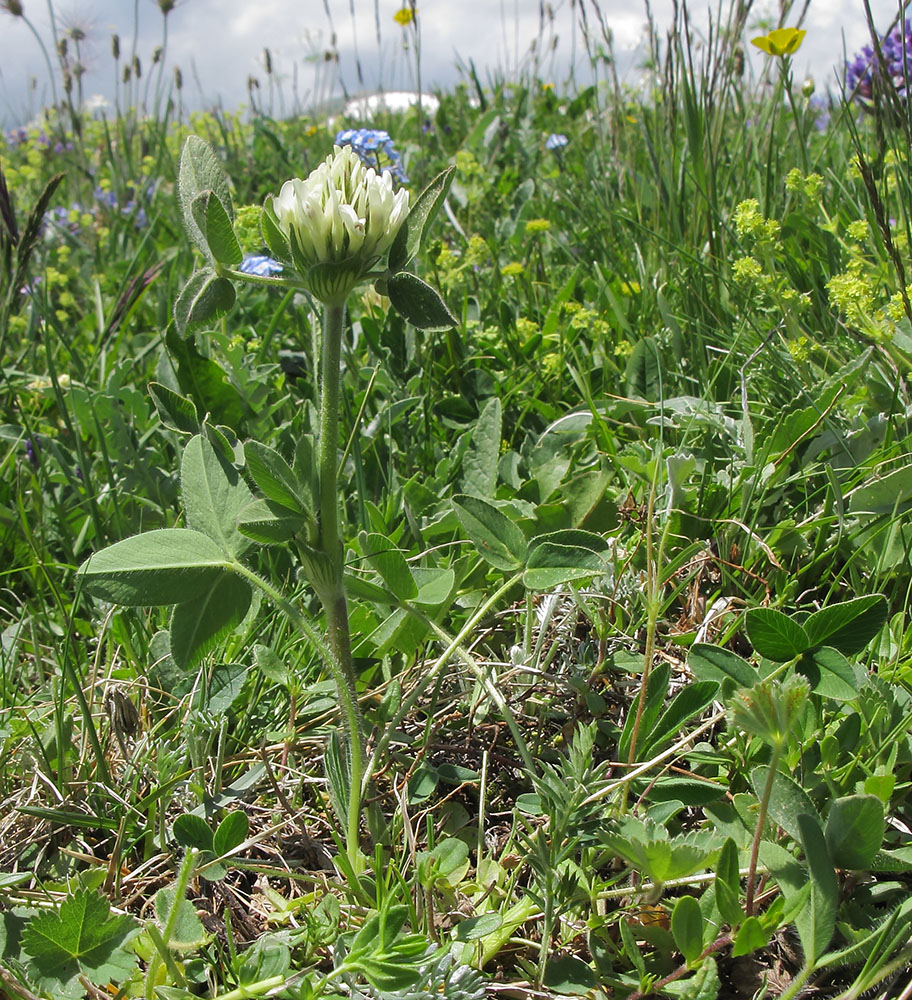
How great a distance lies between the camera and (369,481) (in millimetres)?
2072

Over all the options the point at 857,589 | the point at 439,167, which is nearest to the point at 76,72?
the point at 439,167

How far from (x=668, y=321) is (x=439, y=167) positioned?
2.36 m

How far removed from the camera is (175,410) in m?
1.64

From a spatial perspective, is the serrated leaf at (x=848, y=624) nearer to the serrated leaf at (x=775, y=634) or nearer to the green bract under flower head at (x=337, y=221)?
the serrated leaf at (x=775, y=634)

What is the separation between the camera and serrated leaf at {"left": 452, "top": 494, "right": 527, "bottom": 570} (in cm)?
136

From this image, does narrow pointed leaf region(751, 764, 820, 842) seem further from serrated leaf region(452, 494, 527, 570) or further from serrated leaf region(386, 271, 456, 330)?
serrated leaf region(386, 271, 456, 330)

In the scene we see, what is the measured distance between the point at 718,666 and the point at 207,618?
720 millimetres

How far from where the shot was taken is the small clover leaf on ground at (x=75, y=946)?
1.04m

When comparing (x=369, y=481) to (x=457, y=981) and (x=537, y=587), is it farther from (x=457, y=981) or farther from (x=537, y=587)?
(x=457, y=981)

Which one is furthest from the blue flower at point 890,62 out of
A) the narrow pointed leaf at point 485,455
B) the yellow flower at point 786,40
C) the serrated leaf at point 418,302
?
the serrated leaf at point 418,302

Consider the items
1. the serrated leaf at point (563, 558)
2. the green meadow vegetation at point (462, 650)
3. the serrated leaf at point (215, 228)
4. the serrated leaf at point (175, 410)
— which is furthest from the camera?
the serrated leaf at point (175, 410)

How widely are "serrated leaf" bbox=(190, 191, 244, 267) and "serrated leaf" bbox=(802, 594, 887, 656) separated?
900mm

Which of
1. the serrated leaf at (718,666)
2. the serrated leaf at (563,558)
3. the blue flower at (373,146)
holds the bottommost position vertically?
the serrated leaf at (718,666)

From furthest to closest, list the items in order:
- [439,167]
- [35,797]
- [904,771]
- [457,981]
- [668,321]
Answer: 1. [439,167]
2. [668,321]
3. [35,797]
4. [904,771]
5. [457,981]
